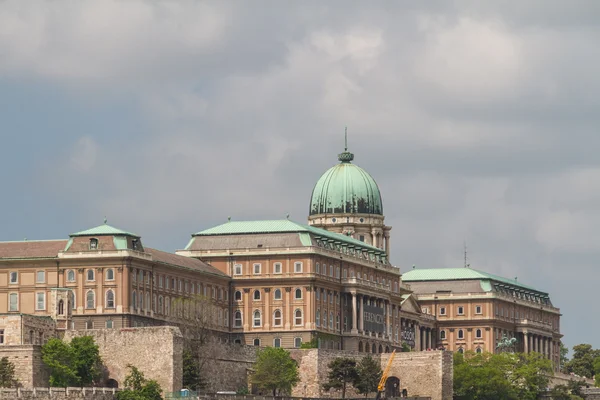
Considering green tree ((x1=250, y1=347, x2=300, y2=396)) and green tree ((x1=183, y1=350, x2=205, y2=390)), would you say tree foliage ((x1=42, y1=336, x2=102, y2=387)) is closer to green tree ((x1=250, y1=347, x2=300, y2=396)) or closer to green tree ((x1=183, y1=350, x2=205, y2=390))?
green tree ((x1=183, y1=350, x2=205, y2=390))

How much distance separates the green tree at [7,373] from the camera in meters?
162

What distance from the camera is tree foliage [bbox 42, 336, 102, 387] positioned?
548 feet

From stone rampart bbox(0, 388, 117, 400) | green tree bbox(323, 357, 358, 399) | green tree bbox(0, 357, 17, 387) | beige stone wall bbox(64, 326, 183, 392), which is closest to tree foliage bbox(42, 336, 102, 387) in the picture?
beige stone wall bbox(64, 326, 183, 392)

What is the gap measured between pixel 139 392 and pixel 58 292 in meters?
29.9

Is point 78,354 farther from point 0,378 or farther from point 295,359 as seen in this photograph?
point 295,359

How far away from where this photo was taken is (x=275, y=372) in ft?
627

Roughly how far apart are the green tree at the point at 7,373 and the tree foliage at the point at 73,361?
358 centimetres

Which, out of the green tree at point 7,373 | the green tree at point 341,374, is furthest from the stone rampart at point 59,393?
the green tree at point 341,374

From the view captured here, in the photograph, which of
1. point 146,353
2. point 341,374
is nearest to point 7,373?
point 146,353

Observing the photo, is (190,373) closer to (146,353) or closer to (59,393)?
(146,353)

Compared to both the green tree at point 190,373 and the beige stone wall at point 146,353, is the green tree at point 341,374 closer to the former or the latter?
the green tree at point 190,373

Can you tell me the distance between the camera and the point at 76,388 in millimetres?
159500

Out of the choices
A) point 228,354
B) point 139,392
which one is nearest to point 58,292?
point 228,354

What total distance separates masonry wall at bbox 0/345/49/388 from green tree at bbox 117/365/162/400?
7.33 meters
